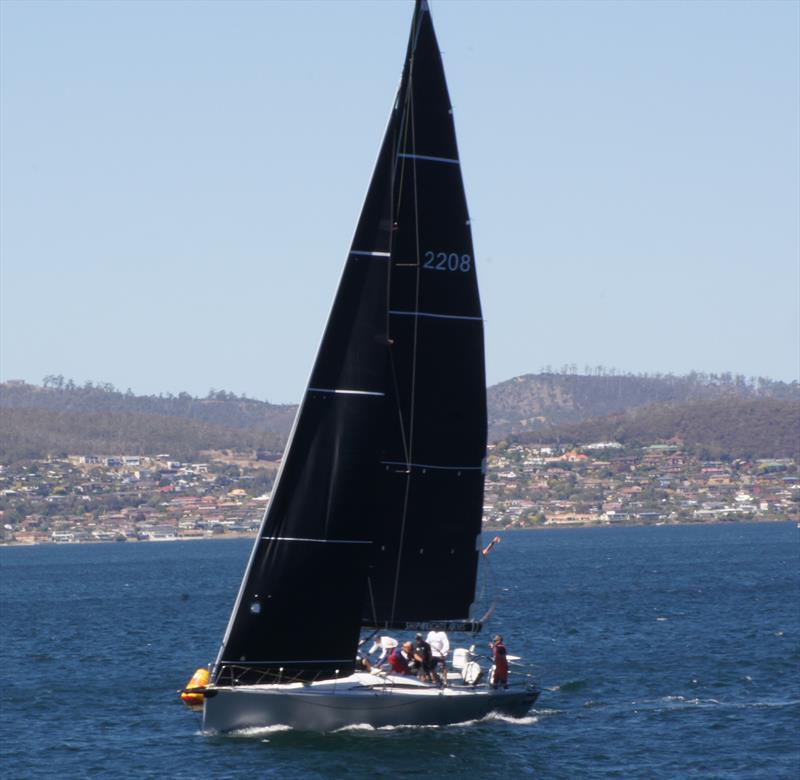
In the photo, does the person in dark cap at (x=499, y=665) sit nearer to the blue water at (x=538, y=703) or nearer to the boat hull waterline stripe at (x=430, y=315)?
the blue water at (x=538, y=703)

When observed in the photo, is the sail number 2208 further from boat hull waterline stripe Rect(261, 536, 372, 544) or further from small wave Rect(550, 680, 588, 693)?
small wave Rect(550, 680, 588, 693)

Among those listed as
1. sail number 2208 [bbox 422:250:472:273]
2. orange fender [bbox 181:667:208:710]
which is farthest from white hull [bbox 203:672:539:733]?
sail number 2208 [bbox 422:250:472:273]

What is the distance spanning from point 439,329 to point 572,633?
29152 millimetres

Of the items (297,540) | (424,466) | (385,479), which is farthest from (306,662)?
(424,466)

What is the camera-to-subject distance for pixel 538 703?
1638 inches

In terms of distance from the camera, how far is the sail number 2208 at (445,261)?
3538 cm

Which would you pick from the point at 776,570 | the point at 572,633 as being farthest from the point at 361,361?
the point at 776,570

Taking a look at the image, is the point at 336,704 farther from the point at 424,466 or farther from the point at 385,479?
the point at 424,466

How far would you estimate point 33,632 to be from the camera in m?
71.4

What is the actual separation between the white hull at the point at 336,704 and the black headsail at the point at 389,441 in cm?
66

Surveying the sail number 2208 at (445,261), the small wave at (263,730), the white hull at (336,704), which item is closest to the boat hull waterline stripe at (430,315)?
the sail number 2208 at (445,261)

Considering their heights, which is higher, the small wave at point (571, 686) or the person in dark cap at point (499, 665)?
the person in dark cap at point (499, 665)

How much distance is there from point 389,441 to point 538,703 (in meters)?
9.53

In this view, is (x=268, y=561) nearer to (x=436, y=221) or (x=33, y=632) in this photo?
(x=436, y=221)
